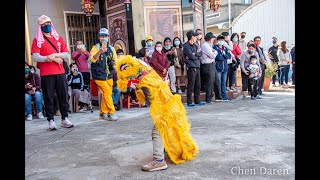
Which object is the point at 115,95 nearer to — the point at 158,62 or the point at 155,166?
the point at 158,62

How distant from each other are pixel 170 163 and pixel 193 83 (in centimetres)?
420

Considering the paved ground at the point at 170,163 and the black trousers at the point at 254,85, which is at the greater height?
the black trousers at the point at 254,85

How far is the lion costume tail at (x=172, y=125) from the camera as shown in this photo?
135 inches

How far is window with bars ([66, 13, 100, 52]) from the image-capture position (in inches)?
457

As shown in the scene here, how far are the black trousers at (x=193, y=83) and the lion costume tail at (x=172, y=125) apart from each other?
3994mm

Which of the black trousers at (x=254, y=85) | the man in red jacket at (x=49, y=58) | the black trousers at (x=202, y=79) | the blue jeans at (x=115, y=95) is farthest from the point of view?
the black trousers at (x=254, y=85)

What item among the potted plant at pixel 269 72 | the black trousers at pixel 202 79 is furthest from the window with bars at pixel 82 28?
the potted plant at pixel 269 72

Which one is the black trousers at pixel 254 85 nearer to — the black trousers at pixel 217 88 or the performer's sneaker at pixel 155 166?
the black trousers at pixel 217 88

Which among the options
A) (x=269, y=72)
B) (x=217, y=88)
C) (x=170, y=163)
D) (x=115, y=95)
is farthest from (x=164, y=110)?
(x=269, y=72)

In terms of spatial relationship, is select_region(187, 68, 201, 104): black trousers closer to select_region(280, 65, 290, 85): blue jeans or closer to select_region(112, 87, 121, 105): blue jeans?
select_region(112, 87, 121, 105): blue jeans


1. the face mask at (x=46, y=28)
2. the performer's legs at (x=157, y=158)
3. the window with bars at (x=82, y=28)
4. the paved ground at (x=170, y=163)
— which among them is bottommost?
the paved ground at (x=170, y=163)

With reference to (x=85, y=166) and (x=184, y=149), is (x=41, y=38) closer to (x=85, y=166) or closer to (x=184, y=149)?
(x=85, y=166)

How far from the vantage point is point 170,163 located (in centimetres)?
360

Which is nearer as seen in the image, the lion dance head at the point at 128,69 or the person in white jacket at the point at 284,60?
the lion dance head at the point at 128,69
